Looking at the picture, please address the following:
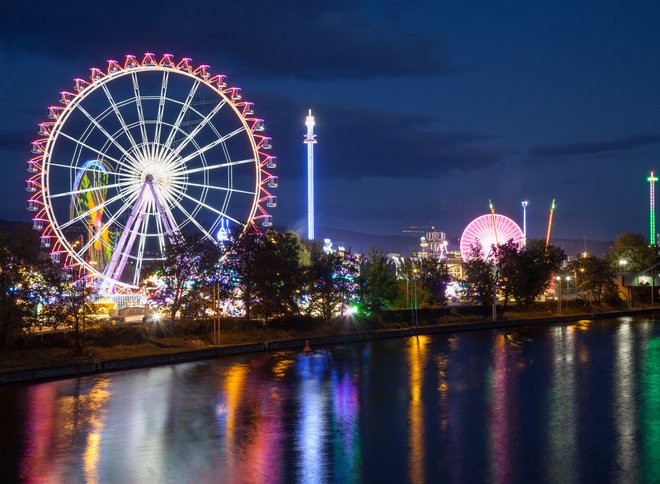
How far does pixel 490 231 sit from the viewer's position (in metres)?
82.8

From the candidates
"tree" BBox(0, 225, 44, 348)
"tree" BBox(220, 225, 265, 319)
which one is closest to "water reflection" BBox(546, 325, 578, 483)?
"tree" BBox(220, 225, 265, 319)

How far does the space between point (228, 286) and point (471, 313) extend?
2354 centimetres

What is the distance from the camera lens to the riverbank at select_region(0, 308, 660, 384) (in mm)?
31219

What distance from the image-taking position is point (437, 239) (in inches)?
6565

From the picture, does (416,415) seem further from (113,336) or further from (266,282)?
(266,282)

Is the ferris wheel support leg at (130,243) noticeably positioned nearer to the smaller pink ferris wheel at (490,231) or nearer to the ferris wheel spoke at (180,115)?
the ferris wheel spoke at (180,115)

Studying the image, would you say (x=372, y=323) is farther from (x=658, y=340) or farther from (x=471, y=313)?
(x=658, y=340)

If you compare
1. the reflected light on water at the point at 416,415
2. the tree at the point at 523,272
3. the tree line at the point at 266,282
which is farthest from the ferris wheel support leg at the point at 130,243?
the tree at the point at 523,272

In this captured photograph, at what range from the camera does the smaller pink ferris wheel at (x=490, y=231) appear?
A: 3216 inches

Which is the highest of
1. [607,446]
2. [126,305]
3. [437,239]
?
[437,239]

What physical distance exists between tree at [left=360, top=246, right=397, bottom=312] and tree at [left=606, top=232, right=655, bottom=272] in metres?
56.8

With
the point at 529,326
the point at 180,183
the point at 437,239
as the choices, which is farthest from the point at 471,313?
the point at 437,239

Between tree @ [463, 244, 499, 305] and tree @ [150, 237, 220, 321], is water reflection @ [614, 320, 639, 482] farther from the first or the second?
tree @ [463, 244, 499, 305]

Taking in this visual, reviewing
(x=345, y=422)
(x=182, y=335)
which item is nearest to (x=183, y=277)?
(x=182, y=335)
